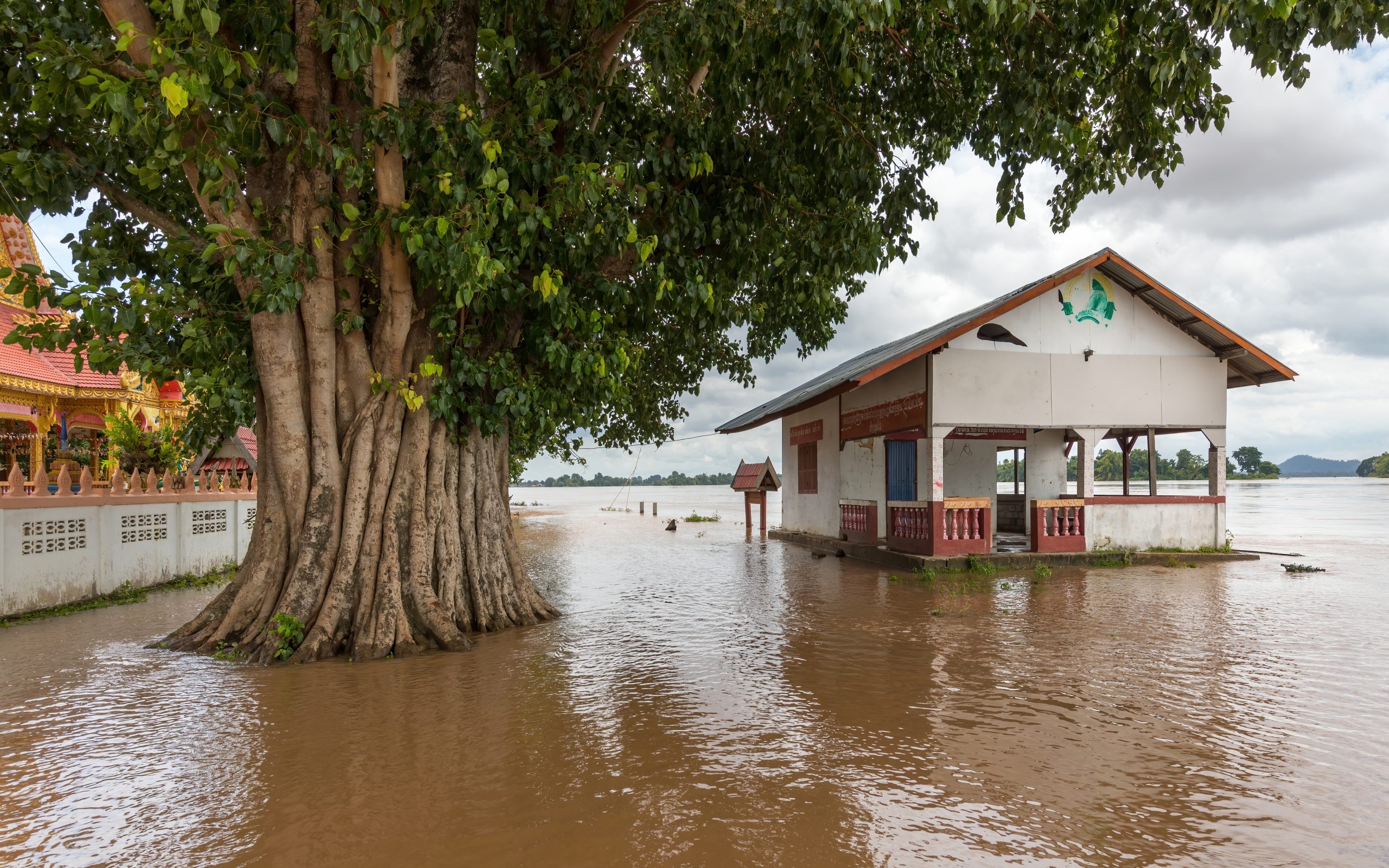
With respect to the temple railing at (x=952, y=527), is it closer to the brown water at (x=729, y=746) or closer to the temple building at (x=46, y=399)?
the brown water at (x=729, y=746)

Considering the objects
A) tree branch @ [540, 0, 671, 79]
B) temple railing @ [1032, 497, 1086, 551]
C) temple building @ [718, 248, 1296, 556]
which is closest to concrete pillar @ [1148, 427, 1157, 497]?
temple building @ [718, 248, 1296, 556]

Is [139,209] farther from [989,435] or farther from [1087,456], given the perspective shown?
[989,435]

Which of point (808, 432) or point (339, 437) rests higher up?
point (808, 432)

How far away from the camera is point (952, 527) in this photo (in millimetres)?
12820

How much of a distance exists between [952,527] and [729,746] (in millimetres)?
9440

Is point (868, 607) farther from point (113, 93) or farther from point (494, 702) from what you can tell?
point (113, 93)

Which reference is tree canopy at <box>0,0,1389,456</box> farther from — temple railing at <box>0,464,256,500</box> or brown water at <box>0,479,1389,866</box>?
brown water at <box>0,479,1389,866</box>

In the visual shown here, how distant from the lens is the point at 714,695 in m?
5.38

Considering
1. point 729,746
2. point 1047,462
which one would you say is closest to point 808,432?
point 1047,462

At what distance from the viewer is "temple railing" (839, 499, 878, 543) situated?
51.4ft

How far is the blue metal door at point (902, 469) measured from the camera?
15977 millimetres

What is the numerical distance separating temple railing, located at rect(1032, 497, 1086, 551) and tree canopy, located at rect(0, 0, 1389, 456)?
653 centimetres

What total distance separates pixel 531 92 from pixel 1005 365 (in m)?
9.49

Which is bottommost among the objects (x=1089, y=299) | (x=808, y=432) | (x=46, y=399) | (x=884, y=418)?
(x=808, y=432)
